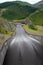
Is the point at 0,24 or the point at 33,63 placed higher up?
the point at 33,63

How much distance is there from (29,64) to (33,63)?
1.89 ft

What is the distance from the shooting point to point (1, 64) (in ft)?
69.3

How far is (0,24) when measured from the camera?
260ft

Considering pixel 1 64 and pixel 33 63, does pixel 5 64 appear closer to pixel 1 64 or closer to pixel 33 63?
pixel 1 64

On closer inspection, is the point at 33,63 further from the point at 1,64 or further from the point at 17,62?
the point at 1,64

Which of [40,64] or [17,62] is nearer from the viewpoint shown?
[40,64]

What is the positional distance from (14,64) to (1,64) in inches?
52.8

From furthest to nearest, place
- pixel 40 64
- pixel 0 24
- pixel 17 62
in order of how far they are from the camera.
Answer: pixel 0 24 → pixel 17 62 → pixel 40 64

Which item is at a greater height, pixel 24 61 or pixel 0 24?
pixel 24 61

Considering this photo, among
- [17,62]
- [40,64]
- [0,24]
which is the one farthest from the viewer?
[0,24]

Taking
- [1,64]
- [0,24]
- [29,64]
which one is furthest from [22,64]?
[0,24]

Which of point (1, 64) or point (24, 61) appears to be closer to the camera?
point (1, 64)

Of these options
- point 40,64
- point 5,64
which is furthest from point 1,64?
point 40,64

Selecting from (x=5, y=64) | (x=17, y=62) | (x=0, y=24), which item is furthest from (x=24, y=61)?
(x=0, y=24)
